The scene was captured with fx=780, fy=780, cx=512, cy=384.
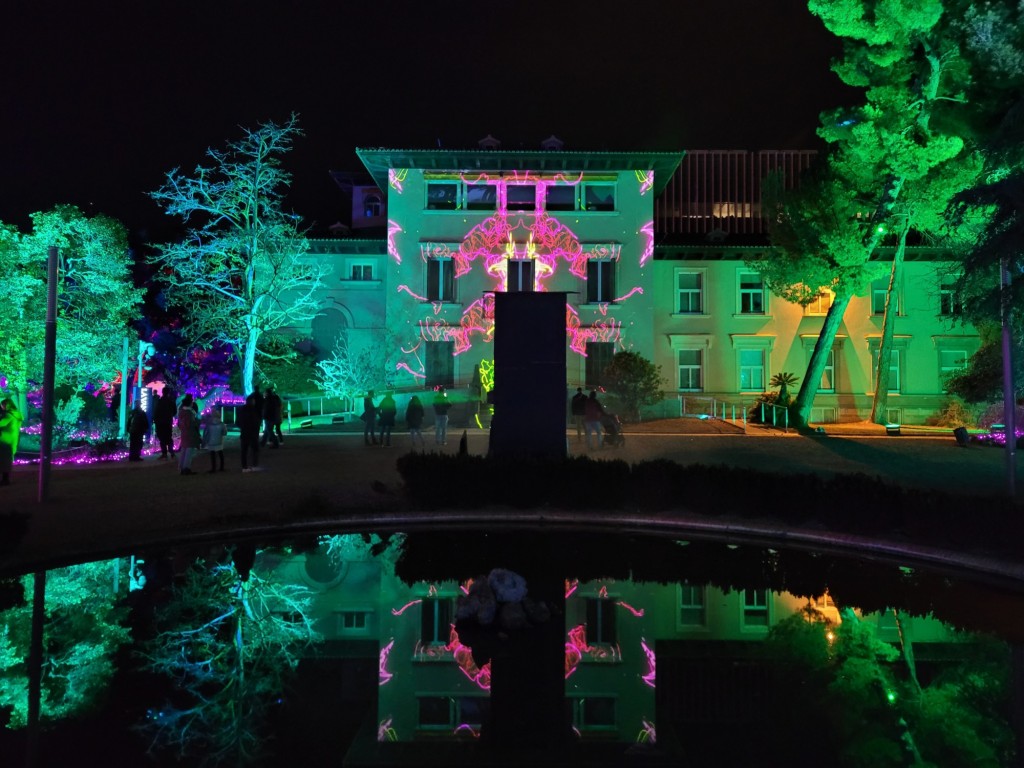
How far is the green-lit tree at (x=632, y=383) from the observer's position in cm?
2720

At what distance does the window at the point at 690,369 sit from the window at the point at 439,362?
975cm

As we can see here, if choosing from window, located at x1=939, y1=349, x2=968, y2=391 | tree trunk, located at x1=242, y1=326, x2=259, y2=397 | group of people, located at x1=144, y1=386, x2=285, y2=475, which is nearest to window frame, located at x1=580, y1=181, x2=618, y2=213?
tree trunk, located at x1=242, y1=326, x2=259, y2=397

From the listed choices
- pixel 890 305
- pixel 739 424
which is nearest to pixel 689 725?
pixel 739 424

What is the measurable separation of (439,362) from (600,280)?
7.30 meters

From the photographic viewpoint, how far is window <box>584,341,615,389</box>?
31.3 meters

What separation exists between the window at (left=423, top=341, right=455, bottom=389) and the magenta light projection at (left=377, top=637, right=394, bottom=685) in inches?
960

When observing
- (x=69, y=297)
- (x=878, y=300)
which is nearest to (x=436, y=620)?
(x=69, y=297)

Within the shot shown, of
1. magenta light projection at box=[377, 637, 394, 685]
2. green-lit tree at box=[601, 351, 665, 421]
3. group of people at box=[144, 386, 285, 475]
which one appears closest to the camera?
magenta light projection at box=[377, 637, 394, 685]

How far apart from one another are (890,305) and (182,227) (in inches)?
1156

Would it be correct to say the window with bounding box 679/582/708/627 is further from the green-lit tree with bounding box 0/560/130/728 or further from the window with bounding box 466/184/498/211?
the window with bounding box 466/184/498/211

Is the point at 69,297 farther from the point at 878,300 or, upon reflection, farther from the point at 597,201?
the point at 878,300

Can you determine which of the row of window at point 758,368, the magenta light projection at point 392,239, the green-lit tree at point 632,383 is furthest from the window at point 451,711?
the row of window at point 758,368

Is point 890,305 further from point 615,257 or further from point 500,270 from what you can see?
point 500,270

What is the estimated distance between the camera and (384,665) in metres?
6.29
